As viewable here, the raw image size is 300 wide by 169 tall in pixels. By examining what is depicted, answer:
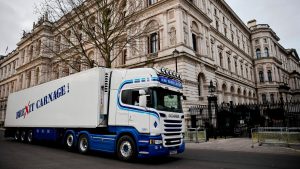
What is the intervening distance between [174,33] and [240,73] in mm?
26469

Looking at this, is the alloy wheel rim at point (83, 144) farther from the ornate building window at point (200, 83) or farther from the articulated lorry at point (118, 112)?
the ornate building window at point (200, 83)

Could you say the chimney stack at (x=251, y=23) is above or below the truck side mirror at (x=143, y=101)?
above

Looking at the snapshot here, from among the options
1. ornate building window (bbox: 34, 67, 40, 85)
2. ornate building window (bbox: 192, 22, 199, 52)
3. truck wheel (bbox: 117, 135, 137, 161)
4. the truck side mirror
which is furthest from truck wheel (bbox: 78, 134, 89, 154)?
ornate building window (bbox: 34, 67, 40, 85)

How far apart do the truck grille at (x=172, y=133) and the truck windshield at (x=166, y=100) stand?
1.76ft

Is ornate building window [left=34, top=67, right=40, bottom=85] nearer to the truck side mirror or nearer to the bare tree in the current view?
the bare tree

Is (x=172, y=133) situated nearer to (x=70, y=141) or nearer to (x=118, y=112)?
(x=118, y=112)

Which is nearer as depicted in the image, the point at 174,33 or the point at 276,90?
the point at 174,33

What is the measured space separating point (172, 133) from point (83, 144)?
473 cm

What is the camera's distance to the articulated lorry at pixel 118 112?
781 cm

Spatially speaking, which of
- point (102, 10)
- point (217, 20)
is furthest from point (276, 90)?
point (102, 10)

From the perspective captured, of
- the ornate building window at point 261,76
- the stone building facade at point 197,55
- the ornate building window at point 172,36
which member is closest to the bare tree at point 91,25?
the stone building facade at point 197,55

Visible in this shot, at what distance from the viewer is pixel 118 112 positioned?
8.87m

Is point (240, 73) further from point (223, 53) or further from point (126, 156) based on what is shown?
point (126, 156)

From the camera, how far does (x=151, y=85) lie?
8078mm
